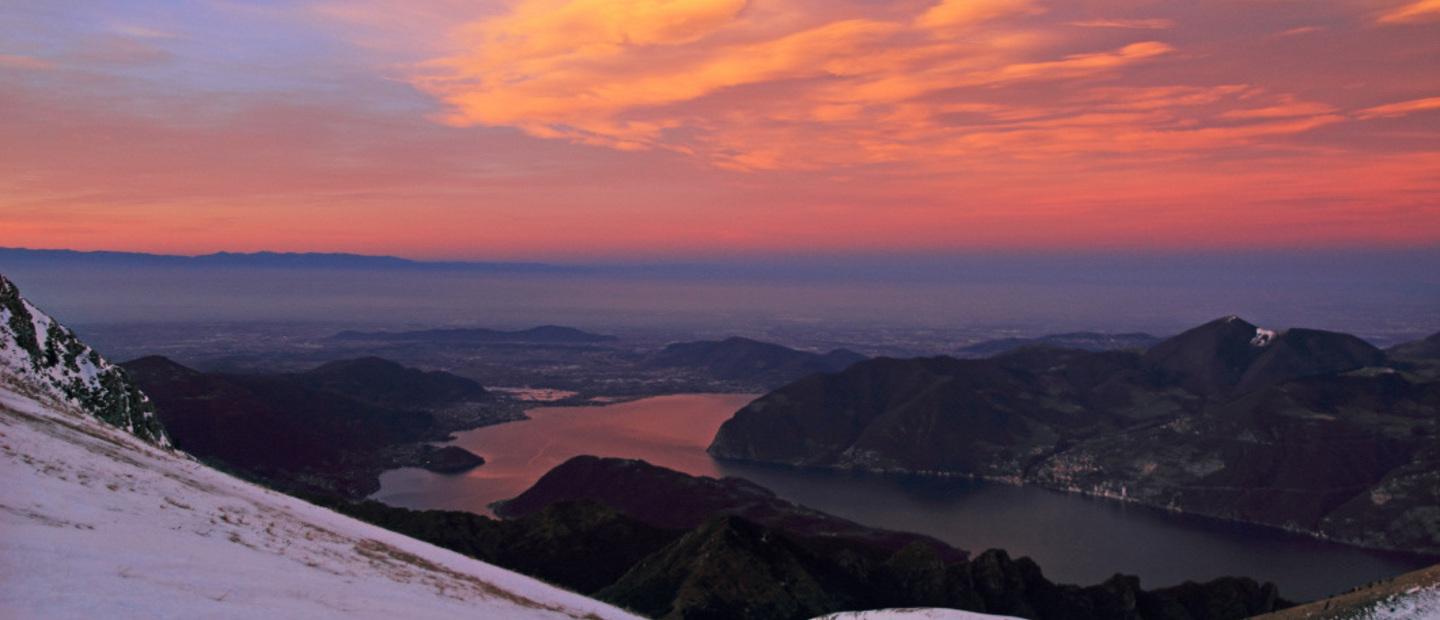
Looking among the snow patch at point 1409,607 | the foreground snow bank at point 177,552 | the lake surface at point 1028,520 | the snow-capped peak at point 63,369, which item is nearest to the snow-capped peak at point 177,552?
the foreground snow bank at point 177,552

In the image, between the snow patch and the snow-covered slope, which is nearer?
A: the snow-covered slope

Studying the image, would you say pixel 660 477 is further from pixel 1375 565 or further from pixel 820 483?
pixel 1375 565

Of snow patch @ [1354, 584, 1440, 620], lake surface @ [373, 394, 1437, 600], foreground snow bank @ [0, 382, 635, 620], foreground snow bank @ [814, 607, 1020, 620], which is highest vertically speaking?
foreground snow bank @ [0, 382, 635, 620]

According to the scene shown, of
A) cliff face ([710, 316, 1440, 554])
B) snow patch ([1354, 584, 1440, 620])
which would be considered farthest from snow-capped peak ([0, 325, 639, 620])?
cliff face ([710, 316, 1440, 554])

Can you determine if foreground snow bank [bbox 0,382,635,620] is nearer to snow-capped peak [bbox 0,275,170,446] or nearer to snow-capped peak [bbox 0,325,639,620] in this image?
snow-capped peak [bbox 0,325,639,620]

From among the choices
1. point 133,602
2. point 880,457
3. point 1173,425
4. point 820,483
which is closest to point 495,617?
point 133,602

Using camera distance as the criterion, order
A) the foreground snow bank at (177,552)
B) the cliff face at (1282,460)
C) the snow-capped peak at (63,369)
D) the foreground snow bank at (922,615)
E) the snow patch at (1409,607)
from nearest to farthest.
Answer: the foreground snow bank at (177,552) < the snow patch at (1409,607) < the foreground snow bank at (922,615) < the snow-capped peak at (63,369) < the cliff face at (1282,460)

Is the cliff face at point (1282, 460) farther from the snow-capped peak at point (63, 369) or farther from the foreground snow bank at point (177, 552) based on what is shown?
the snow-capped peak at point (63, 369)

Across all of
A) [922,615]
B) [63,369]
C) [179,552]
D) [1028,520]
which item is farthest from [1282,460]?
[63,369]
